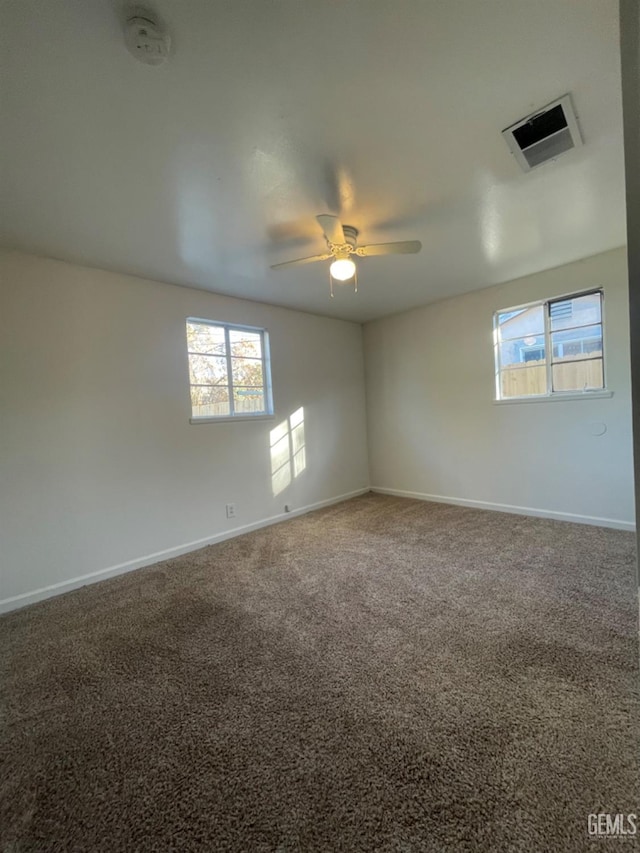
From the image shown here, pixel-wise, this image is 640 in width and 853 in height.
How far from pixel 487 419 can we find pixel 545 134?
9.09 ft

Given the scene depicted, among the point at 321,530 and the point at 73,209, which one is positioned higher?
the point at 73,209

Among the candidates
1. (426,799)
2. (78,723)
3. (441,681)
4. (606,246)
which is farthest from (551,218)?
(78,723)

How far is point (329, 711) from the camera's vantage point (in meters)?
1.42

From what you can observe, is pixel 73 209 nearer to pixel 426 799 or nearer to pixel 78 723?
pixel 78 723

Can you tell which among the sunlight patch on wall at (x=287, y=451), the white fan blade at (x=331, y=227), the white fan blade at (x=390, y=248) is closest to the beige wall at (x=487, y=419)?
the sunlight patch on wall at (x=287, y=451)

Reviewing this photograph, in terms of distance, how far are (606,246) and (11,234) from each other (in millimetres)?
4467

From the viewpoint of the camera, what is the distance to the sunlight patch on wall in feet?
13.0

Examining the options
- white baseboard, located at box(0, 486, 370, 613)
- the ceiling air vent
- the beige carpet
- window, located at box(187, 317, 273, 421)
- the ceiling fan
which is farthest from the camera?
window, located at box(187, 317, 273, 421)

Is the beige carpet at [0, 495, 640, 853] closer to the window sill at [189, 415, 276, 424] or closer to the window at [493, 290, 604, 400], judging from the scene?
the window sill at [189, 415, 276, 424]

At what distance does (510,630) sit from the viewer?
187cm

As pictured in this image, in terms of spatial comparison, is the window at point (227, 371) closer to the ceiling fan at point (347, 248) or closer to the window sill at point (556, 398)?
the ceiling fan at point (347, 248)

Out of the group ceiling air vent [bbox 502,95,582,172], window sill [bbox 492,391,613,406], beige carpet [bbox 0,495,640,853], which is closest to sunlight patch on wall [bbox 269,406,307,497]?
beige carpet [bbox 0,495,640,853]

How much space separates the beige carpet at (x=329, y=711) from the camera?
105 cm

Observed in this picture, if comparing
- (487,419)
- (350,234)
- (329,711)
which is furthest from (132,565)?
(487,419)
